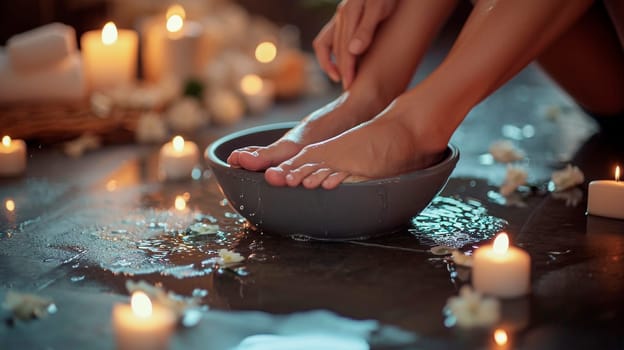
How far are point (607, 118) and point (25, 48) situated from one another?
4.80 ft

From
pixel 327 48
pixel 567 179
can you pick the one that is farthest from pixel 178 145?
pixel 567 179

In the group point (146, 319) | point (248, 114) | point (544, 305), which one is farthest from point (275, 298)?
point (248, 114)

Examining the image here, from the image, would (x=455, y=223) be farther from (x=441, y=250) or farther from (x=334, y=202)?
(x=334, y=202)

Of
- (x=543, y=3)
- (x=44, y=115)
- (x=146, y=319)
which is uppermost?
(x=543, y=3)

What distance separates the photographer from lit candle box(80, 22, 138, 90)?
8.00ft

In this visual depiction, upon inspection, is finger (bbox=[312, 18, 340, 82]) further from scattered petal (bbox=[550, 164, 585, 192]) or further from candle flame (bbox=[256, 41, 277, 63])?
candle flame (bbox=[256, 41, 277, 63])

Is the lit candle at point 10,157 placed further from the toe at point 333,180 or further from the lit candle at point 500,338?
the lit candle at point 500,338

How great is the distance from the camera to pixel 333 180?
141 cm

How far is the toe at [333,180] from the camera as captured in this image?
1407mm

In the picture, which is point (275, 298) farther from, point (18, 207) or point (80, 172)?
point (80, 172)

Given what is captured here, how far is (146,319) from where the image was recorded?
1.07m

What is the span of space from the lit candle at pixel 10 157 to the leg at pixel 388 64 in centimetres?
74

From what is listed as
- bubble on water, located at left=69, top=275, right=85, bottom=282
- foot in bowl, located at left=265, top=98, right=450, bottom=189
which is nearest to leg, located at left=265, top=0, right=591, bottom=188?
foot in bowl, located at left=265, top=98, right=450, bottom=189

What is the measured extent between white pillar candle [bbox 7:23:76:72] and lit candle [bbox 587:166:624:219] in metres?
1.35
